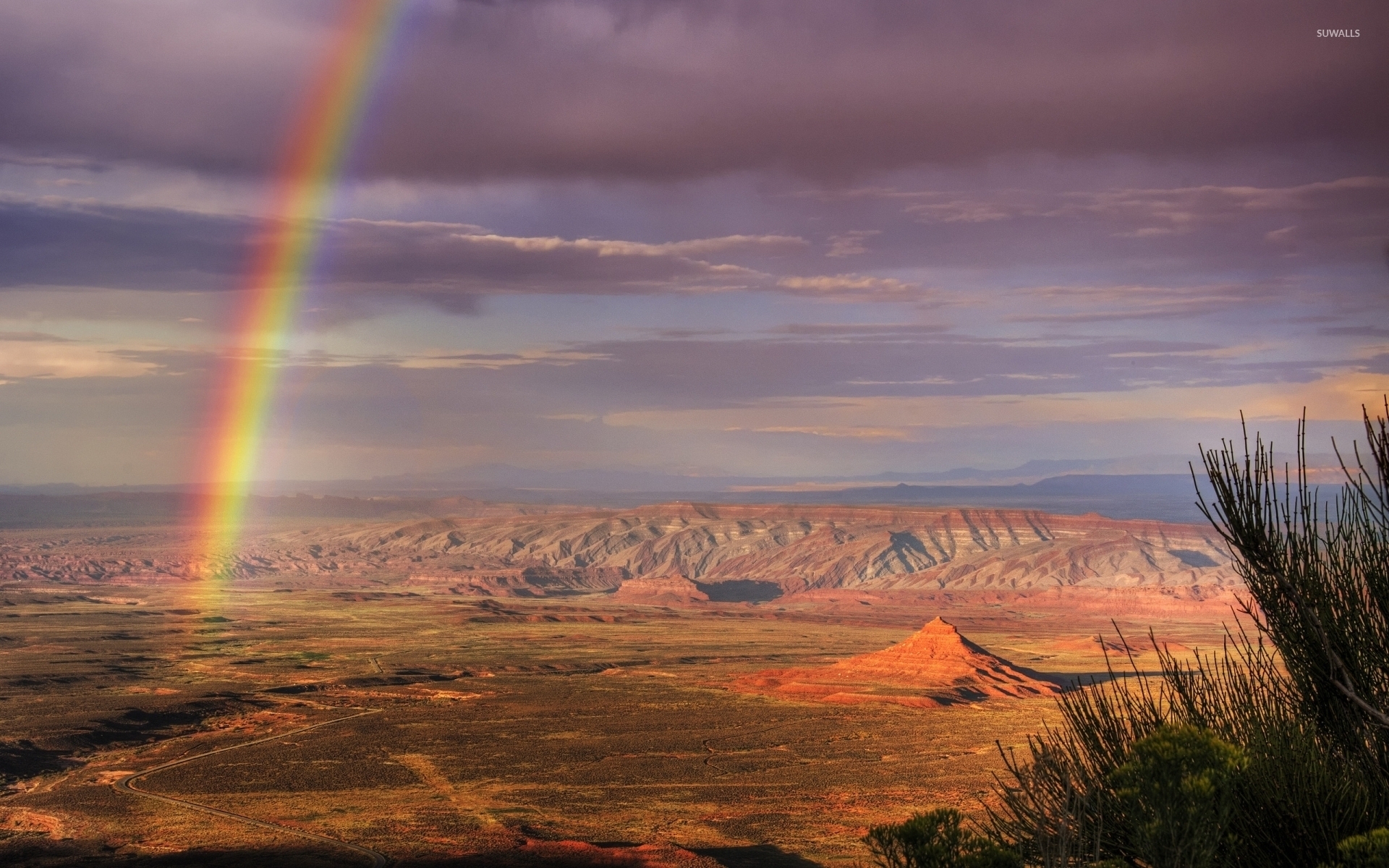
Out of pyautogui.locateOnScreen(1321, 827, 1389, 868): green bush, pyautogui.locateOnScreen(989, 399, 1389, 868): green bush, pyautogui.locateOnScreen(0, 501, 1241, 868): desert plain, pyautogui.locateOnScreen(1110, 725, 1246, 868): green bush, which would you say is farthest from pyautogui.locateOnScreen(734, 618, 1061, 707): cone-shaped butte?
pyautogui.locateOnScreen(1110, 725, 1246, 868): green bush

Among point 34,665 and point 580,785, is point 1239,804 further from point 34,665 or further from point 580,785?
A: point 34,665

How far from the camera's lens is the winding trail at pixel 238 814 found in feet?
148

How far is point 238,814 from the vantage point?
5138 cm

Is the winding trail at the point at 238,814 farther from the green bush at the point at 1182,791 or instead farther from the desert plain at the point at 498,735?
the green bush at the point at 1182,791

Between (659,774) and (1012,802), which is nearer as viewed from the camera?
(1012,802)

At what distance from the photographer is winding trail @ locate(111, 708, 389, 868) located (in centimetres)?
4512

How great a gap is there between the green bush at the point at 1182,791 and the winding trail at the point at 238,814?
1439 inches

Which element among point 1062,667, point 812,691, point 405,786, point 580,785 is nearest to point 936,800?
point 580,785

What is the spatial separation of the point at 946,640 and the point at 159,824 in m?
71.4

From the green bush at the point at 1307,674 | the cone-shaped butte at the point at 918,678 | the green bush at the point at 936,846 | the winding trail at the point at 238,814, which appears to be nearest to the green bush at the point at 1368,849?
the green bush at the point at 1307,674

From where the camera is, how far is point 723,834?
48625 mm

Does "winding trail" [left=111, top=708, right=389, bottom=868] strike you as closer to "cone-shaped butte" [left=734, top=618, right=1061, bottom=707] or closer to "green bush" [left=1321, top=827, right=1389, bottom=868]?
"green bush" [left=1321, top=827, right=1389, bottom=868]

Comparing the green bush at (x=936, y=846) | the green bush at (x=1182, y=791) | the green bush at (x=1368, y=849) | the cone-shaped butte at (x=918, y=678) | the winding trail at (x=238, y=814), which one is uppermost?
the green bush at (x=1182, y=791)

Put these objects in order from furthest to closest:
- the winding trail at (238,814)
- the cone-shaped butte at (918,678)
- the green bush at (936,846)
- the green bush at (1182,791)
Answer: the cone-shaped butte at (918,678), the winding trail at (238,814), the green bush at (936,846), the green bush at (1182,791)
